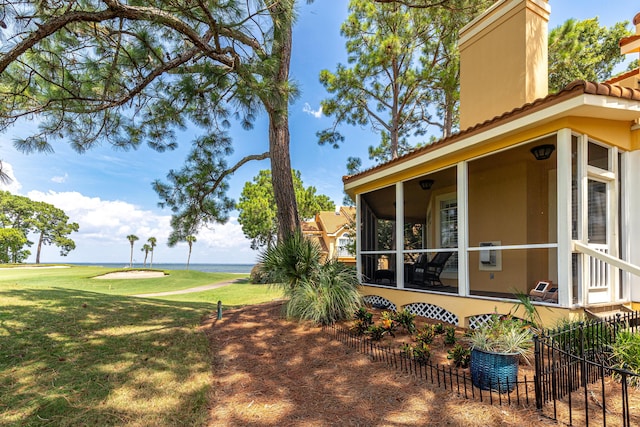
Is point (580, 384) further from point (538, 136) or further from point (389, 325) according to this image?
point (538, 136)

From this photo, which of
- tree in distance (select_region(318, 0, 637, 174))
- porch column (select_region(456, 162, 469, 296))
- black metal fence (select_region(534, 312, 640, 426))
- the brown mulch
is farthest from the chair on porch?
tree in distance (select_region(318, 0, 637, 174))

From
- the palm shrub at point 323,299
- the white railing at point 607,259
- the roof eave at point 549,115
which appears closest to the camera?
the white railing at point 607,259

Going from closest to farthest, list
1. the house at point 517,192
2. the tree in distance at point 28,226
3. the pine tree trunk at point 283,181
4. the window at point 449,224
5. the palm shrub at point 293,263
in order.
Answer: the house at point 517,192 → the palm shrub at point 293,263 → the pine tree trunk at point 283,181 → the window at point 449,224 → the tree in distance at point 28,226

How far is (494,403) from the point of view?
9.78 ft

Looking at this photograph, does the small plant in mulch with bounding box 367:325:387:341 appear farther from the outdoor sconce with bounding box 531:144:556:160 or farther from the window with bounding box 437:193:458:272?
the window with bounding box 437:193:458:272

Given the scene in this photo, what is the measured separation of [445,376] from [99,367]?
14.0 feet

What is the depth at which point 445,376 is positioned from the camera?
3.58 m

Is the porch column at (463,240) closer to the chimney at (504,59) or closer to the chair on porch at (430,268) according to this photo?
the chair on porch at (430,268)

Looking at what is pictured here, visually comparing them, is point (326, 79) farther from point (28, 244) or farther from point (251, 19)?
point (28, 244)

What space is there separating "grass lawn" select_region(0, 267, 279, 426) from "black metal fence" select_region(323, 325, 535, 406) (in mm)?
2169

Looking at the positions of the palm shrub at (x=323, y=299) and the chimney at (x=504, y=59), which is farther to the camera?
the chimney at (x=504, y=59)

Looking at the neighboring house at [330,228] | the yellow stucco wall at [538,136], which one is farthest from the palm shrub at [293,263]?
the neighboring house at [330,228]

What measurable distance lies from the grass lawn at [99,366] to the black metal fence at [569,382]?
251 cm

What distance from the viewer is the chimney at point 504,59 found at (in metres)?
7.29
